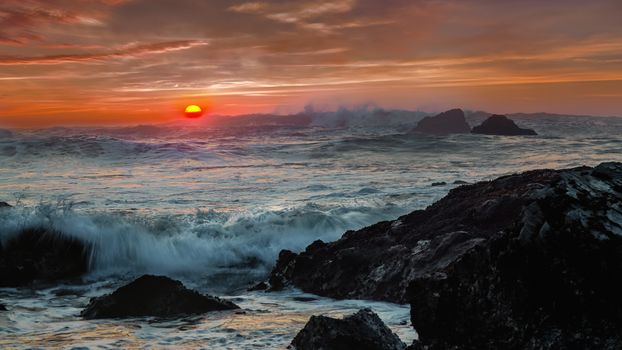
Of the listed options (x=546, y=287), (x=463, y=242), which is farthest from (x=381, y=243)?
(x=546, y=287)

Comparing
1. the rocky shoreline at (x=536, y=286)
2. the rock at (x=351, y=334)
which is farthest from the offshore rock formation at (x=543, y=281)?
the rock at (x=351, y=334)

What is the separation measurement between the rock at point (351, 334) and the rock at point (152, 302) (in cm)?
221

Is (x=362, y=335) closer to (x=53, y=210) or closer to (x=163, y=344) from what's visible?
(x=163, y=344)

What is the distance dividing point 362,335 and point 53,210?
27.1ft

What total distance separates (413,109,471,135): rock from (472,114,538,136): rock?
11.2m

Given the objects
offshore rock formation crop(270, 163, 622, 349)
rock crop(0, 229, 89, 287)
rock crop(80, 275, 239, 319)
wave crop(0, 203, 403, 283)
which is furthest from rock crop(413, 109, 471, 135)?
offshore rock formation crop(270, 163, 622, 349)

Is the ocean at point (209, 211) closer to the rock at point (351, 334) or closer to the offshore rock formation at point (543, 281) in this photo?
the rock at point (351, 334)

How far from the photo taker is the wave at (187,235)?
1041 centimetres

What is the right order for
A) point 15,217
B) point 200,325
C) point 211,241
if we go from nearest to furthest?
1. point 200,325
2. point 15,217
3. point 211,241

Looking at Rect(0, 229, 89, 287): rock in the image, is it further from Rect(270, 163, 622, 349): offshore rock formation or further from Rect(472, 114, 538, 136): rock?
Rect(472, 114, 538, 136): rock

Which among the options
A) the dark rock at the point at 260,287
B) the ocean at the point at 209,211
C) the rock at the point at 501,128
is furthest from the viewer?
the rock at the point at 501,128

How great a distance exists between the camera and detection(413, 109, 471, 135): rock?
75.7 metres

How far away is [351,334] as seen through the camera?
15.4ft

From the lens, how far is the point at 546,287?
339cm
